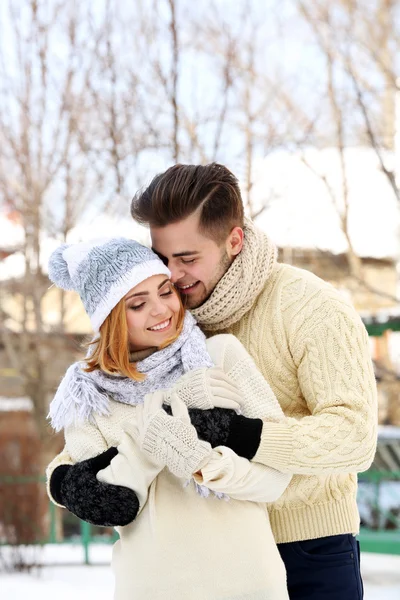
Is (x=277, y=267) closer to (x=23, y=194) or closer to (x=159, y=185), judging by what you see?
(x=159, y=185)

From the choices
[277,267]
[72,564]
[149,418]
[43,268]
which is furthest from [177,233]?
[43,268]

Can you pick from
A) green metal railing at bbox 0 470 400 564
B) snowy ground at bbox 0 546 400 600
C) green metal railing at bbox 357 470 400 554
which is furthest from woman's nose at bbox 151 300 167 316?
green metal railing at bbox 357 470 400 554

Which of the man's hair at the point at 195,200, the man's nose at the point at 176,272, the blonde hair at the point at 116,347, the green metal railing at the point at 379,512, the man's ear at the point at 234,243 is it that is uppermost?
the man's hair at the point at 195,200

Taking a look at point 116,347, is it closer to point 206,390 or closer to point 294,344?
point 206,390

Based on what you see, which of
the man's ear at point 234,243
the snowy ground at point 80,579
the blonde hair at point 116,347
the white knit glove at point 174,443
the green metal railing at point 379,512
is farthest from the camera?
the green metal railing at point 379,512

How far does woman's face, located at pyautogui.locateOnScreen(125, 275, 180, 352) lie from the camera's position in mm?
2066

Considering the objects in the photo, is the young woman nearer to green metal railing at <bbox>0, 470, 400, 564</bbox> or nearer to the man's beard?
the man's beard

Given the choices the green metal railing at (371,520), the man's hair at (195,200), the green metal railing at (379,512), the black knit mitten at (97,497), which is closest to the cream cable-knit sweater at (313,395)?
the man's hair at (195,200)

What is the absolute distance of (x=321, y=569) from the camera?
216 centimetres

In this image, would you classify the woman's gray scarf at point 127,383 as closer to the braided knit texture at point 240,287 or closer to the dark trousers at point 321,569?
the braided knit texture at point 240,287

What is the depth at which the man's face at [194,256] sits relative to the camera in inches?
88.0

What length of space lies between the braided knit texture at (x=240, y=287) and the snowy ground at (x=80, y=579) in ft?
15.3

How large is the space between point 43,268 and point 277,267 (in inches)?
305

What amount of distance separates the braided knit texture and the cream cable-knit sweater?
46 millimetres
